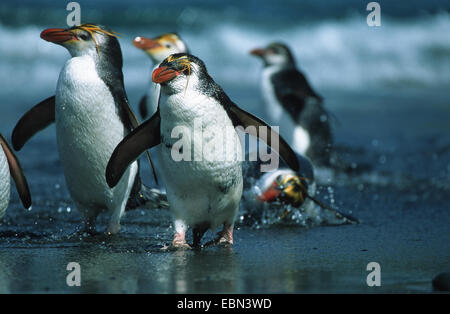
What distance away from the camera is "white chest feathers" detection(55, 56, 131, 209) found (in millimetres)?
4727

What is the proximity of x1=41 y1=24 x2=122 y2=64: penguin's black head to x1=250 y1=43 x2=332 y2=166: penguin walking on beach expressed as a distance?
11.8 ft

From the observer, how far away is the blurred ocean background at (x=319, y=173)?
3859 mm

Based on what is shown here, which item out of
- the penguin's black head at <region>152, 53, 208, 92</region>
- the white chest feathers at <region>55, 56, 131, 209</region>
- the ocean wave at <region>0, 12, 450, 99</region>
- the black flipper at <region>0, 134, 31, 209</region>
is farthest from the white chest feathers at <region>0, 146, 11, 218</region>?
the ocean wave at <region>0, 12, 450, 99</region>

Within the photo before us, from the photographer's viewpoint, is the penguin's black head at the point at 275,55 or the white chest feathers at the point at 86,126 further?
the penguin's black head at the point at 275,55

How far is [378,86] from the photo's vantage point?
→ 1557 cm

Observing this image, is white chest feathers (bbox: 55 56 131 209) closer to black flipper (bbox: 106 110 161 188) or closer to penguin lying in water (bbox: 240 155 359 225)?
black flipper (bbox: 106 110 161 188)

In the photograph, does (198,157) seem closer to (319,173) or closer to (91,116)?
(91,116)

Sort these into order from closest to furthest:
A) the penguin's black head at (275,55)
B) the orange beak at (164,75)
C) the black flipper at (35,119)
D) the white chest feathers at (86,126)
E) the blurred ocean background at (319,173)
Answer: the blurred ocean background at (319,173) < the orange beak at (164,75) < the white chest feathers at (86,126) < the black flipper at (35,119) < the penguin's black head at (275,55)

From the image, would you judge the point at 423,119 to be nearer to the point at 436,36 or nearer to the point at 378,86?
the point at 378,86

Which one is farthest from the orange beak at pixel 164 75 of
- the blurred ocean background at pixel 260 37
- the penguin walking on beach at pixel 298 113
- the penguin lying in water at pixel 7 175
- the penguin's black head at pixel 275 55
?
the blurred ocean background at pixel 260 37

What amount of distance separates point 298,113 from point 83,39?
3868 millimetres

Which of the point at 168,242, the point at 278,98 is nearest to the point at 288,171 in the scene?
the point at 168,242

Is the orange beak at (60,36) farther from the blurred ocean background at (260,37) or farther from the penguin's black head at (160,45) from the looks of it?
the blurred ocean background at (260,37)

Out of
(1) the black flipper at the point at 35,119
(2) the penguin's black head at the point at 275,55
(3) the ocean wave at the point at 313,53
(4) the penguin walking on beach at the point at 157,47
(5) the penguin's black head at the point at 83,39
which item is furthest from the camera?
(3) the ocean wave at the point at 313,53
